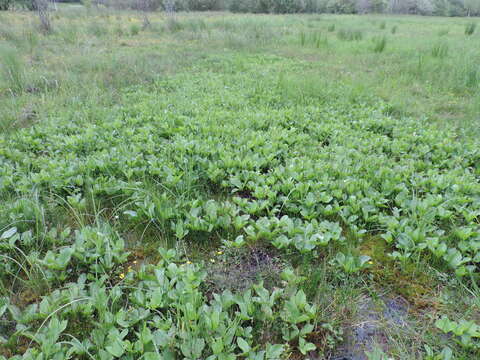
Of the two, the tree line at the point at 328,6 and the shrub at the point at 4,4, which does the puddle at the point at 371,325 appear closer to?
the shrub at the point at 4,4

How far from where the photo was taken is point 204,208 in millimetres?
2586

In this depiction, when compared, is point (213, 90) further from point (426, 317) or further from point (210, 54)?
point (426, 317)

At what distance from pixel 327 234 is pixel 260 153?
4.80ft

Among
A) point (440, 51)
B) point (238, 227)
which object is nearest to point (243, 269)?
point (238, 227)

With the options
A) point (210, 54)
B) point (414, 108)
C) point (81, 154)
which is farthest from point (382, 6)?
point (81, 154)

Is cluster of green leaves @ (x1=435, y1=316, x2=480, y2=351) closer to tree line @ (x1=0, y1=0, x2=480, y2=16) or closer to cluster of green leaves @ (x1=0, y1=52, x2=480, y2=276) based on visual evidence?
cluster of green leaves @ (x1=0, y1=52, x2=480, y2=276)

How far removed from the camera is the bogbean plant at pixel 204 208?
5.47 feet

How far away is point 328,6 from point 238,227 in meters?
50.7

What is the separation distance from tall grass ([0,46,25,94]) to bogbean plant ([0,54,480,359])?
2.03 meters

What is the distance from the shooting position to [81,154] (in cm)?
352

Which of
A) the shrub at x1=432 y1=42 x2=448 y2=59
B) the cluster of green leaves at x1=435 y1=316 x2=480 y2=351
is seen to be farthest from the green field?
the shrub at x1=432 y1=42 x2=448 y2=59

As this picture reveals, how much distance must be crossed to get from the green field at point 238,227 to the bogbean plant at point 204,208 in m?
0.01

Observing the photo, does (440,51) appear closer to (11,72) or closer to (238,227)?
(238,227)

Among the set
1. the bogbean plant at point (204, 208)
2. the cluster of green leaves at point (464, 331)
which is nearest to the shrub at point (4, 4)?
the bogbean plant at point (204, 208)
